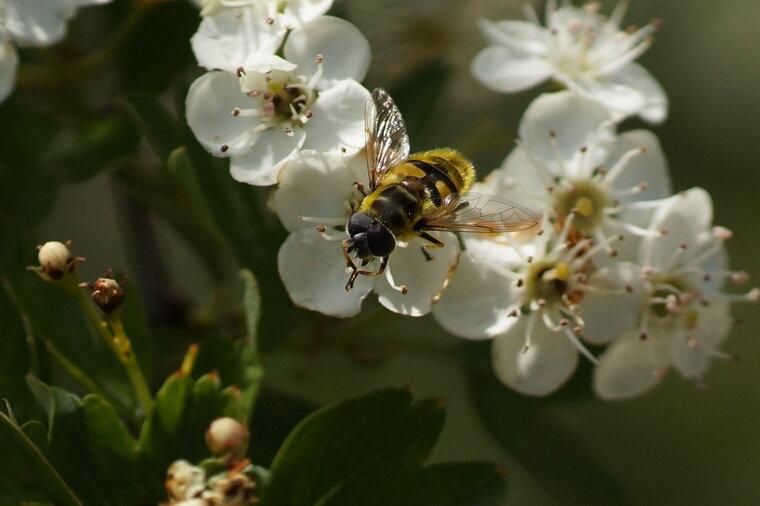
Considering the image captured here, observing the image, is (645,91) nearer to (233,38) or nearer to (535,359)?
(535,359)

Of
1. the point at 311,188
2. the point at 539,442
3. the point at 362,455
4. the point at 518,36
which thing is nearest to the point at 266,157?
the point at 311,188

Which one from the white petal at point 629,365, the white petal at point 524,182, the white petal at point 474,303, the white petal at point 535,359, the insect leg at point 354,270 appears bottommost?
the white petal at point 629,365

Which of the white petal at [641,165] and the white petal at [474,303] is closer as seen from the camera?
the white petal at [474,303]

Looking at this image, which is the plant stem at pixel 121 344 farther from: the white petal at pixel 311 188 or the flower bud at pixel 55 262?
the white petal at pixel 311 188

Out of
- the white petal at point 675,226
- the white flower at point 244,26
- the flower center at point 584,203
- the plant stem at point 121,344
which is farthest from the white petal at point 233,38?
the white petal at point 675,226

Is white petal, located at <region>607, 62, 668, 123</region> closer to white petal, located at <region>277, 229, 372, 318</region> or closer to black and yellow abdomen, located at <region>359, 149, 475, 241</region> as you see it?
black and yellow abdomen, located at <region>359, 149, 475, 241</region>
